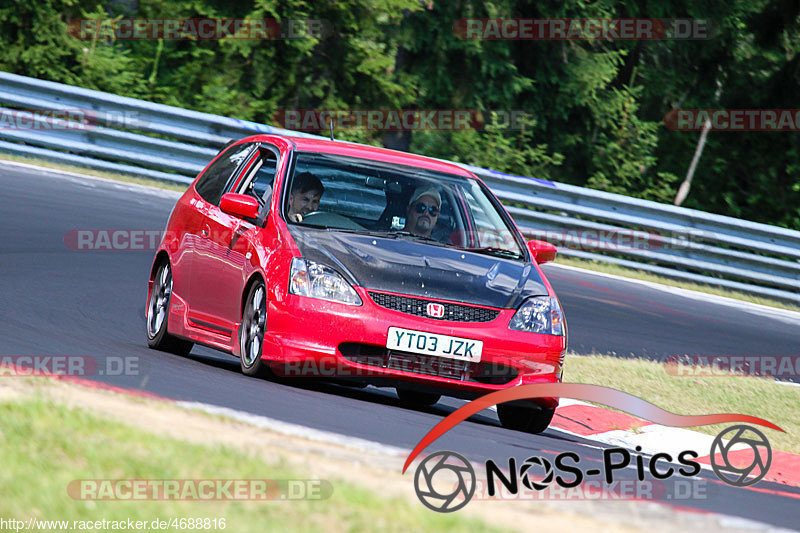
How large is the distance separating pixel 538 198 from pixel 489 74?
23.3 ft

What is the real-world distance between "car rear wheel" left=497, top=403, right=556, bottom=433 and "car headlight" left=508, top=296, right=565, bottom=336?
0.51 meters

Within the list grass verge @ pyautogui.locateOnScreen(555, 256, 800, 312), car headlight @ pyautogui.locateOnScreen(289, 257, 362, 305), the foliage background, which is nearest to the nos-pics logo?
car headlight @ pyautogui.locateOnScreen(289, 257, 362, 305)

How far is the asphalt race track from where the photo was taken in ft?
21.7

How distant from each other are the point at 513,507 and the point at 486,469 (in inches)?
28.4

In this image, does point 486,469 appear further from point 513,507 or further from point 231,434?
point 231,434

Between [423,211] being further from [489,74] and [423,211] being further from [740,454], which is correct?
[489,74]

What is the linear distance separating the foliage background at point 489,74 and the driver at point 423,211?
14218 mm

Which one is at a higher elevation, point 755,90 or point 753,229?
point 755,90

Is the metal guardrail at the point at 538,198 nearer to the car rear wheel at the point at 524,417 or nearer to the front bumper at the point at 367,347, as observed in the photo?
the car rear wheel at the point at 524,417

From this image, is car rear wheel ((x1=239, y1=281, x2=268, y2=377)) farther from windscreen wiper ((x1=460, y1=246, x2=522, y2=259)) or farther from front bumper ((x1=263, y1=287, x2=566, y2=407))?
windscreen wiper ((x1=460, y1=246, x2=522, y2=259))

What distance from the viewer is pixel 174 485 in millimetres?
4379

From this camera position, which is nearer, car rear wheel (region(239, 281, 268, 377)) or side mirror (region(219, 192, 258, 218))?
car rear wheel (region(239, 281, 268, 377))

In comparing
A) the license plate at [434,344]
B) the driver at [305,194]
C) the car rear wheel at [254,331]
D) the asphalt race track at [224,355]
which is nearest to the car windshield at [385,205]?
the driver at [305,194]

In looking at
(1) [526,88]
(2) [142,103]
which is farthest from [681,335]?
(1) [526,88]
